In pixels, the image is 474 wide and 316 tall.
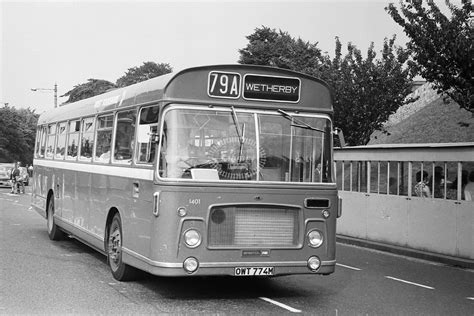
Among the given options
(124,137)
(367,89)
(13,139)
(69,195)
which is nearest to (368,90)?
(367,89)

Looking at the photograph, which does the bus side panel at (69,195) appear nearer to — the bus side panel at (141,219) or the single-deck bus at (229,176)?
the single-deck bus at (229,176)

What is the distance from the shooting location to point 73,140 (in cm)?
1288

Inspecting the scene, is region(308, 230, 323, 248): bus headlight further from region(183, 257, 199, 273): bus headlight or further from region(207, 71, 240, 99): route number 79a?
region(207, 71, 240, 99): route number 79a

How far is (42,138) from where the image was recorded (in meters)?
16.2

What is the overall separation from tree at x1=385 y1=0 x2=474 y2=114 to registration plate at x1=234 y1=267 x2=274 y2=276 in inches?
290

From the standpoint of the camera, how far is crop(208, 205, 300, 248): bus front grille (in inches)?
313

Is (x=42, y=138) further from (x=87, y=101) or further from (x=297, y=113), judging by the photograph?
(x=297, y=113)

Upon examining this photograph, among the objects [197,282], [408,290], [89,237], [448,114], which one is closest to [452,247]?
[408,290]

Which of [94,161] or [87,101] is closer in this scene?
[94,161]

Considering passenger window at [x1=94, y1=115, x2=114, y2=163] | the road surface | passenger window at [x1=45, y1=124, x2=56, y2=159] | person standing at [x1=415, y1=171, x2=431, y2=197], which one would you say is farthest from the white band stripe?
person standing at [x1=415, y1=171, x2=431, y2=197]

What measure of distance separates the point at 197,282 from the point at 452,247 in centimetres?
655

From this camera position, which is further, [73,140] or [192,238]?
[73,140]

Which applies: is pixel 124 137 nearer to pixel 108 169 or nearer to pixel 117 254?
pixel 108 169

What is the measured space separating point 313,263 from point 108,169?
366 centimetres
